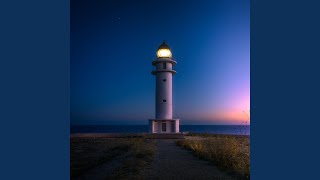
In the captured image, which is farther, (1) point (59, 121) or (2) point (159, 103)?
(2) point (159, 103)

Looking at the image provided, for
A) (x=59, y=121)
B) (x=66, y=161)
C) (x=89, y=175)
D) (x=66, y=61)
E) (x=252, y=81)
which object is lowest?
(x=89, y=175)

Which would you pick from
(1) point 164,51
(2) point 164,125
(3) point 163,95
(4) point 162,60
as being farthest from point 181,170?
(1) point 164,51

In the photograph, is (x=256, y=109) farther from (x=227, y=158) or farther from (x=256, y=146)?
(x=227, y=158)

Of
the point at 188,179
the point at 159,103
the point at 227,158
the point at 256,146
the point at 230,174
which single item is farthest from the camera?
the point at 159,103

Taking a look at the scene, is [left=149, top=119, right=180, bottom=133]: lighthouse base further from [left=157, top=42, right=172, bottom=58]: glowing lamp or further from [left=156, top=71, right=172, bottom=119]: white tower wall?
[left=157, top=42, right=172, bottom=58]: glowing lamp

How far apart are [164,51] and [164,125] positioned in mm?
6905

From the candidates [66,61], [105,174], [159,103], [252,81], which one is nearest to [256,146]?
[252,81]

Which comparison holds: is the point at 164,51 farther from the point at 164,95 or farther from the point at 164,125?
the point at 164,125

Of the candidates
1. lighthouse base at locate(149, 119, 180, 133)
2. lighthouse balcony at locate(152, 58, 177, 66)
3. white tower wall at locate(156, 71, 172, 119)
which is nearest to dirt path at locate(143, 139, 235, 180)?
lighthouse base at locate(149, 119, 180, 133)

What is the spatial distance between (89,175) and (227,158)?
4.21 m

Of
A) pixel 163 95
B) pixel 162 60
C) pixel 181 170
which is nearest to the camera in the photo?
pixel 181 170

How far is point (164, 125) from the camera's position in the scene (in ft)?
82.4

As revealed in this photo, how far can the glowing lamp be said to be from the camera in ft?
87.2

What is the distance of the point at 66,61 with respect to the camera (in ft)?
16.3
